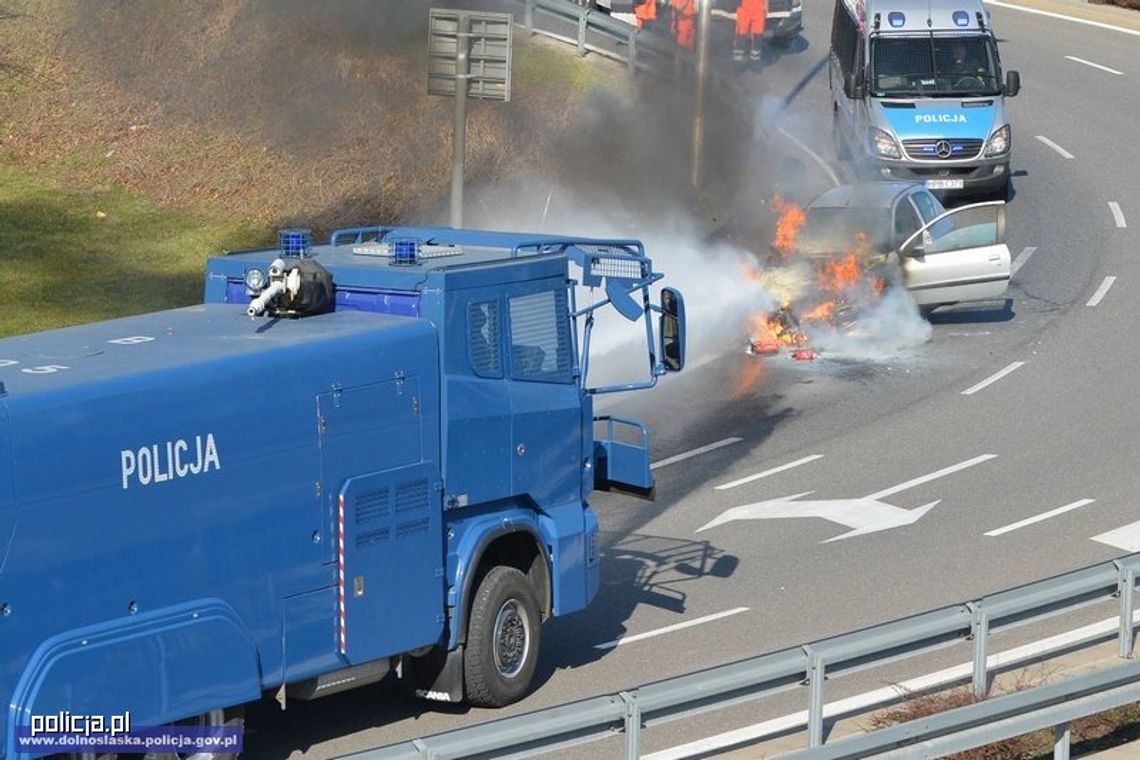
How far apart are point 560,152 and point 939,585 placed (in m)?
17.7

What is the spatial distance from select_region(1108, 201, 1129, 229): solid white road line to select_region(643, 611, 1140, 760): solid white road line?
16.8 metres

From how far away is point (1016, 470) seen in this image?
61.8ft

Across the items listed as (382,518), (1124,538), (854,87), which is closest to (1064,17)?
(854,87)

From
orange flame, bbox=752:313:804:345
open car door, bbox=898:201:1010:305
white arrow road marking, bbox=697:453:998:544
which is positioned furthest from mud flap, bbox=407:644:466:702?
open car door, bbox=898:201:1010:305

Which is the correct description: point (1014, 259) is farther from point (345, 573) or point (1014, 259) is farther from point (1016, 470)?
point (345, 573)

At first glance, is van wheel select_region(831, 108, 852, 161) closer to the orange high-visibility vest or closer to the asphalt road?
the asphalt road

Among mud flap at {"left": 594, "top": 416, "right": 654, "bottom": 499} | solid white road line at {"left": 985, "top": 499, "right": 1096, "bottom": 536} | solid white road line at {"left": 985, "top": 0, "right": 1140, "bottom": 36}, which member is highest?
solid white road line at {"left": 985, "top": 0, "right": 1140, "bottom": 36}

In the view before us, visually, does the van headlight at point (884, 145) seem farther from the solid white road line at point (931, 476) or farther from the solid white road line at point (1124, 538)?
the solid white road line at point (1124, 538)

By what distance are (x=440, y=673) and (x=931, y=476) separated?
8141 mm

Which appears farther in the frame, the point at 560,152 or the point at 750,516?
the point at 560,152

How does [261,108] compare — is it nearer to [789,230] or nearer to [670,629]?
[789,230]

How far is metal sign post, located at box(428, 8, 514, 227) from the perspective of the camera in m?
19.3

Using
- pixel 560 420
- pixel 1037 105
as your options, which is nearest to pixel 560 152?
pixel 1037 105

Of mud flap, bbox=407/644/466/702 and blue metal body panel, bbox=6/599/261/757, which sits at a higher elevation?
blue metal body panel, bbox=6/599/261/757
